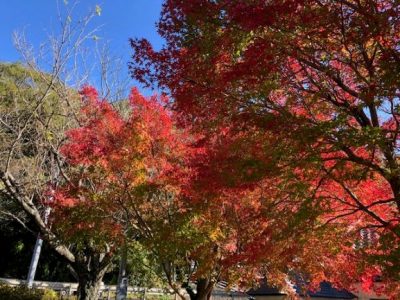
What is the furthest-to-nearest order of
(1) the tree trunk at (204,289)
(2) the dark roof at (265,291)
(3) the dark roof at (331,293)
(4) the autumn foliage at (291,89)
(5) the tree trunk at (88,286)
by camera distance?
(2) the dark roof at (265,291), (3) the dark roof at (331,293), (5) the tree trunk at (88,286), (1) the tree trunk at (204,289), (4) the autumn foliage at (291,89)

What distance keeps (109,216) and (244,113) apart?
5.56 m

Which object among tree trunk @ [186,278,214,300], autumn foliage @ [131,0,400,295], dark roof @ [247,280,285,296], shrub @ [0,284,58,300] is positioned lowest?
shrub @ [0,284,58,300]

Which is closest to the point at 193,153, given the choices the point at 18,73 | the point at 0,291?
the point at 0,291

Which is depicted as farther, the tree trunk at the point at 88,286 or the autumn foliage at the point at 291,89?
the tree trunk at the point at 88,286

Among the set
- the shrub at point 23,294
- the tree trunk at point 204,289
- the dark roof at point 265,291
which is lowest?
the shrub at point 23,294

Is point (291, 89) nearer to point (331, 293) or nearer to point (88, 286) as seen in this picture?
point (88, 286)

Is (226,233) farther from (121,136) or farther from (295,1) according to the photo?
(295,1)

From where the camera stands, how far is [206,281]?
12102mm

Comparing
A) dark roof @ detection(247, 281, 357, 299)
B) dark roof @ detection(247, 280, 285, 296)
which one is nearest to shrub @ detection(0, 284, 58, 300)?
dark roof @ detection(247, 280, 285, 296)

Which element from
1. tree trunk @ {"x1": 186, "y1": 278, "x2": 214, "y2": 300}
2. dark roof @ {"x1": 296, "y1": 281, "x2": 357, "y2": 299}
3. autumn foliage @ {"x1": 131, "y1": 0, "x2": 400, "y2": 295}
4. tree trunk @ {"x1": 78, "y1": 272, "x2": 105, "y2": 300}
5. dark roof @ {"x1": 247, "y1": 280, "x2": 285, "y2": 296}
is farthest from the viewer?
dark roof @ {"x1": 247, "y1": 280, "x2": 285, "y2": 296}

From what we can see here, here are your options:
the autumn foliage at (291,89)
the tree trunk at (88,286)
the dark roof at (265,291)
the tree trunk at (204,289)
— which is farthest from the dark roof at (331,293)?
the autumn foliage at (291,89)

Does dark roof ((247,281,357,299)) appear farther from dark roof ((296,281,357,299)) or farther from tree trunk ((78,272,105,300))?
tree trunk ((78,272,105,300))

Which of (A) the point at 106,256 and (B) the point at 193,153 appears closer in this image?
(B) the point at 193,153

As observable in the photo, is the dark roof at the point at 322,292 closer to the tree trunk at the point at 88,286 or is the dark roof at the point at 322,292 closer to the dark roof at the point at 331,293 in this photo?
the dark roof at the point at 331,293
